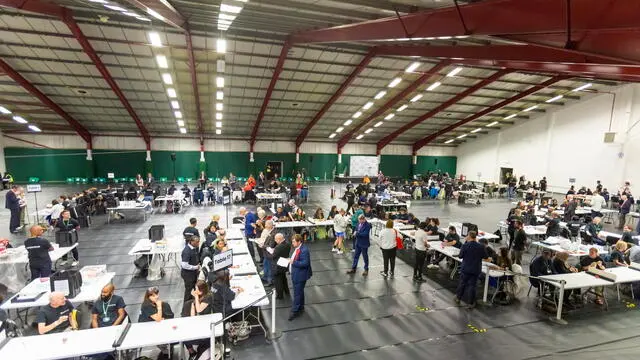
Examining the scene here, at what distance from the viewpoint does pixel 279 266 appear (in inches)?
245

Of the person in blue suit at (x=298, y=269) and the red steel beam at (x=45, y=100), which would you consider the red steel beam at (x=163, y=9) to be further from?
the red steel beam at (x=45, y=100)

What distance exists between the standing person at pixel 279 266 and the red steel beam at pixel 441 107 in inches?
647

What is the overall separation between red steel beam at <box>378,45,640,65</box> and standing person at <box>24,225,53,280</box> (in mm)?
9916

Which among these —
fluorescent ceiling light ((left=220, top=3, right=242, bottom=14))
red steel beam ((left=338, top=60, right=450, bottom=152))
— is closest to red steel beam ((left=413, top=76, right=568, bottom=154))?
red steel beam ((left=338, top=60, right=450, bottom=152))

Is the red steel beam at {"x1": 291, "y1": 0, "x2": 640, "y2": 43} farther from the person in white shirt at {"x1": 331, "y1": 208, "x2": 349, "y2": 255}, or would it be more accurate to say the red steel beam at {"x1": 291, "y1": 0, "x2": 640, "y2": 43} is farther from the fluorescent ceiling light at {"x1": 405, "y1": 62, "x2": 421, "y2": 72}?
the fluorescent ceiling light at {"x1": 405, "y1": 62, "x2": 421, "y2": 72}

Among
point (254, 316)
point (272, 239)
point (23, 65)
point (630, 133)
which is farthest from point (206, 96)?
point (630, 133)

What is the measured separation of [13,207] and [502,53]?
53.6ft

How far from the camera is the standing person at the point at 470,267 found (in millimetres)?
6160

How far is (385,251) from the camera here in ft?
25.4

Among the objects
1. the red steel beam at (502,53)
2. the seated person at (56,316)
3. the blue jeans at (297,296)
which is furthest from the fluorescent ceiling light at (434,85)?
the seated person at (56,316)

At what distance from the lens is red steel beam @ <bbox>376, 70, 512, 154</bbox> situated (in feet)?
58.4

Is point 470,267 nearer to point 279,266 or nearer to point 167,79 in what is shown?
point 279,266

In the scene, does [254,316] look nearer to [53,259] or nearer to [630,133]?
[53,259]

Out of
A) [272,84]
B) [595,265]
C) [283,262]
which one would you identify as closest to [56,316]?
[283,262]
